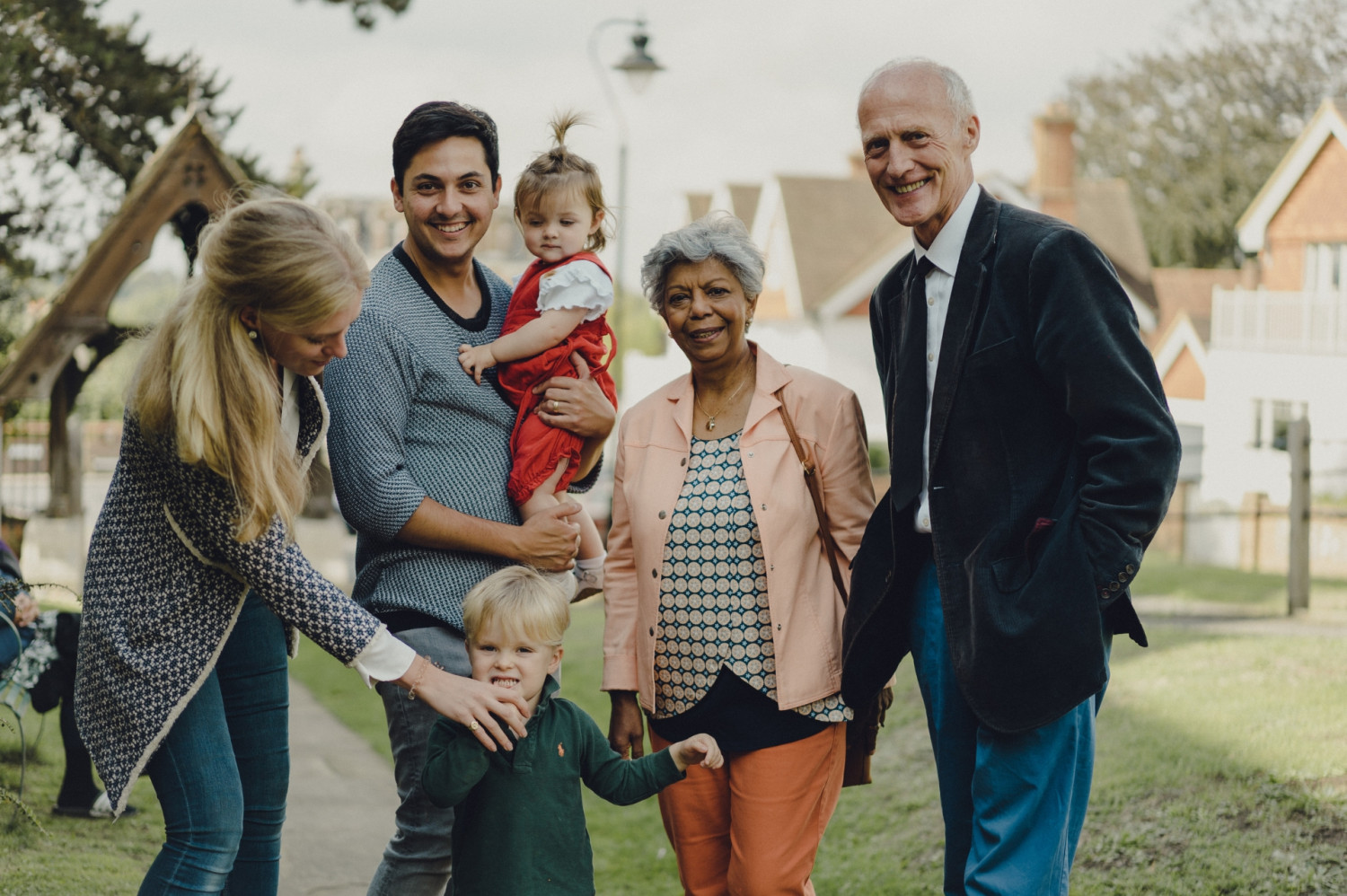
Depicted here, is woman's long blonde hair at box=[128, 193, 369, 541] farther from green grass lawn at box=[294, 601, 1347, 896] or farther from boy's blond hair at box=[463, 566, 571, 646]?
green grass lawn at box=[294, 601, 1347, 896]

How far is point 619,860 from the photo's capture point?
18.3 ft

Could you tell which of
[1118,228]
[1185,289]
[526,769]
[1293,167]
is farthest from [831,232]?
[526,769]

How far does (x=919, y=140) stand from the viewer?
2979 mm

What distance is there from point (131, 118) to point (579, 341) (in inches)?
347

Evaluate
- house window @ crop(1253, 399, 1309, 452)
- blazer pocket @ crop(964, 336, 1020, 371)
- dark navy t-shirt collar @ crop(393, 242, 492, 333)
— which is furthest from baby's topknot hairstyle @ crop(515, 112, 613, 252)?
house window @ crop(1253, 399, 1309, 452)

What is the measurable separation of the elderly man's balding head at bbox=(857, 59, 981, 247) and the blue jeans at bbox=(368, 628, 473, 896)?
60.1 inches

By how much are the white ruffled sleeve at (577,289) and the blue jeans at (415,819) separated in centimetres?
91

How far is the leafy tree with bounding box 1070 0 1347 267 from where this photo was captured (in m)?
37.0

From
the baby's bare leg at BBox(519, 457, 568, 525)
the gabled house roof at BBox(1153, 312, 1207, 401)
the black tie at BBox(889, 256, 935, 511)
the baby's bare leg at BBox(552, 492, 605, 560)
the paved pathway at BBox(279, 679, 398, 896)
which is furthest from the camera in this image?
the gabled house roof at BBox(1153, 312, 1207, 401)

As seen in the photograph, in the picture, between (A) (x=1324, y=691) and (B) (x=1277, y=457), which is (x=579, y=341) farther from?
(B) (x=1277, y=457)

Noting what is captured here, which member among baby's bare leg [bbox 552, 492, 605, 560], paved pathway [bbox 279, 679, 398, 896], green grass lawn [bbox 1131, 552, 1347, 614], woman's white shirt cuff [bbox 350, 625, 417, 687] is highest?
baby's bare leg [bbox 552, 492, 605, 560]

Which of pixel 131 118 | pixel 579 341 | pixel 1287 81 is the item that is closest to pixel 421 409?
pixel 579 341

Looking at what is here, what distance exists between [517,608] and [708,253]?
109 centimetres

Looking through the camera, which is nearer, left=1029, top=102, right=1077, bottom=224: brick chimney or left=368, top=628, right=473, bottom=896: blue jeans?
left=368, top=628, right=473, bottom=896: blue jeans
